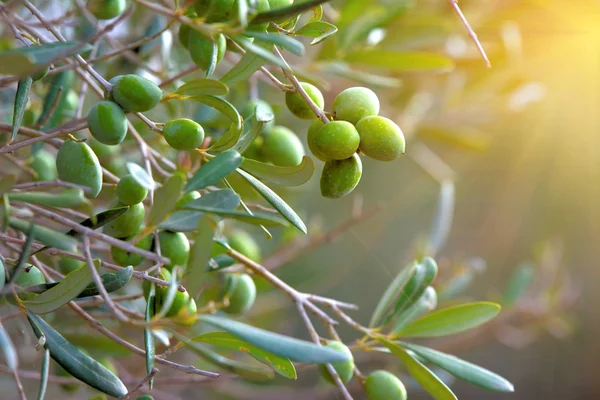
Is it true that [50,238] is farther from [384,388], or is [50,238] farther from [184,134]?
[384,388]

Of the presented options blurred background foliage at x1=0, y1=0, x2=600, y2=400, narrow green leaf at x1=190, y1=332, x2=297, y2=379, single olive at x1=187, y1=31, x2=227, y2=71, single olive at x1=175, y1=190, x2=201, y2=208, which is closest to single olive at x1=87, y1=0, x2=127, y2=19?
single olive at x1=187, y1=31, x2=227, y2=71

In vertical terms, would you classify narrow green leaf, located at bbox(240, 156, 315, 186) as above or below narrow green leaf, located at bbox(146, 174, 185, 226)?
below

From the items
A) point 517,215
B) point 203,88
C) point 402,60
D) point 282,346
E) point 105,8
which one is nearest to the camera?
point 282,346

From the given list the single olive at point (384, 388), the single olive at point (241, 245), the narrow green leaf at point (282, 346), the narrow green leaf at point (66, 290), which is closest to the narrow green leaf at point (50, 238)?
the narrow green leaf at point (66, 290)

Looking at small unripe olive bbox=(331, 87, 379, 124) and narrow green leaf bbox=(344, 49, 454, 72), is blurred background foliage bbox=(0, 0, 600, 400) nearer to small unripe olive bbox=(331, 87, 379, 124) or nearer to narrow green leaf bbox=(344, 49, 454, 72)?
narrow green leaf bbox=(344, 49, 454, 72)

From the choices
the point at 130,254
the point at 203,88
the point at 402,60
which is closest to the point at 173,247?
the point at 130,254

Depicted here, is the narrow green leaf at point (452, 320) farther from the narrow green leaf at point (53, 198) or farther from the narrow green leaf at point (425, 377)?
the narrow green leaf at point (53, 198)

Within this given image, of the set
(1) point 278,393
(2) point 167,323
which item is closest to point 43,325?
(2) point 167,323
